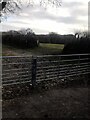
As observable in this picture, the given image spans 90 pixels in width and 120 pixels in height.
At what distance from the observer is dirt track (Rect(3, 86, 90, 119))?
579cm

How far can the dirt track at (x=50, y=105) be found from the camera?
579 cm

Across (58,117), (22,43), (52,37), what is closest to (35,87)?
(58,117)

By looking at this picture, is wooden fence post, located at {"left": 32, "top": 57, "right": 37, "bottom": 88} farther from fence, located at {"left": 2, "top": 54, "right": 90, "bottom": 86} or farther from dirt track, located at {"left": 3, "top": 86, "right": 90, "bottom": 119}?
dirt track, located at {"left": 3, "top": 86, "right": 90, "bottom": 119}

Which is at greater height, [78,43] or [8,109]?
[78,43]

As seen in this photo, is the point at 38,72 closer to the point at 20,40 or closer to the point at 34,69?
the point at 34,69

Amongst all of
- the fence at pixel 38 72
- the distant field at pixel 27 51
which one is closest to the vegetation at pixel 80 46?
the distant field at pixel 27 51

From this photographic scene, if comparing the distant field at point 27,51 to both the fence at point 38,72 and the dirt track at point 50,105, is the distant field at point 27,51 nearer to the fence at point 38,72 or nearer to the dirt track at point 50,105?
the fence at point 38,72

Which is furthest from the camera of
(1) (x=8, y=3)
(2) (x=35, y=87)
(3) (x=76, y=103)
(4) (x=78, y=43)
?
(4) (x=78, y=43)

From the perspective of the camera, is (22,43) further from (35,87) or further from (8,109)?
(8,109)

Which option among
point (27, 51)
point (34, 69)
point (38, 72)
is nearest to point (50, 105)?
point (34, 69)

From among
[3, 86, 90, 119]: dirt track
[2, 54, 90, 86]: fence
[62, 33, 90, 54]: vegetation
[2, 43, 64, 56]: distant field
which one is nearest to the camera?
[3, 86, 90, 119]: dirt track

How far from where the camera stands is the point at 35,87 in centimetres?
783

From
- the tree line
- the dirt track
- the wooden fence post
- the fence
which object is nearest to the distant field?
the tree line

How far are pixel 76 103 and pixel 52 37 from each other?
3052 cm
